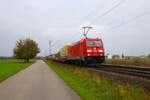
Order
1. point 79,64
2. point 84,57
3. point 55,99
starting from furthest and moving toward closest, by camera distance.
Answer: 1. point 79,64
2. point 84,57
3. point 55,99

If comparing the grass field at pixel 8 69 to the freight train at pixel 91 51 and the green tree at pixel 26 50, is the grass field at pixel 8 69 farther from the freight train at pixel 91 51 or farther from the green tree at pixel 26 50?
the green tree at pixel 26 50

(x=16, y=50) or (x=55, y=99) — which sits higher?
(x=16, y=50)

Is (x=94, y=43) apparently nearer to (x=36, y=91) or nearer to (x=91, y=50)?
(x=91, y=50)

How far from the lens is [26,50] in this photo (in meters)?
106

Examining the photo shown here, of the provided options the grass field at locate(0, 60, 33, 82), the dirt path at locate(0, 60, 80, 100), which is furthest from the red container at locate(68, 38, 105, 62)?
the dirt path at locate(0, 60, 80, 100)

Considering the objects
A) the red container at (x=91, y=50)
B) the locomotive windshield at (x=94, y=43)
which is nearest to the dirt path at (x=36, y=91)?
the red container at (x=91, y=50)

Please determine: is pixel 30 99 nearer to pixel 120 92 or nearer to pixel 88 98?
pixel 88 98

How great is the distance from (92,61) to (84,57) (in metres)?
1.24

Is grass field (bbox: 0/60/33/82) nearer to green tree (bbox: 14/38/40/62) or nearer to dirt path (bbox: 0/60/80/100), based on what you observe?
dirt path (bbox: 0/60/80/100)

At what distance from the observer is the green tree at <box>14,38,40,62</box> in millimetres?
105850

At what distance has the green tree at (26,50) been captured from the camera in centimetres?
10585

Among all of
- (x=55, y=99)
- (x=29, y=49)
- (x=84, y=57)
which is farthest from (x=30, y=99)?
(x=29, y=49)

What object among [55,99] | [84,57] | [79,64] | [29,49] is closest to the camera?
[55,99]

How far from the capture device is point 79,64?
4153cm
